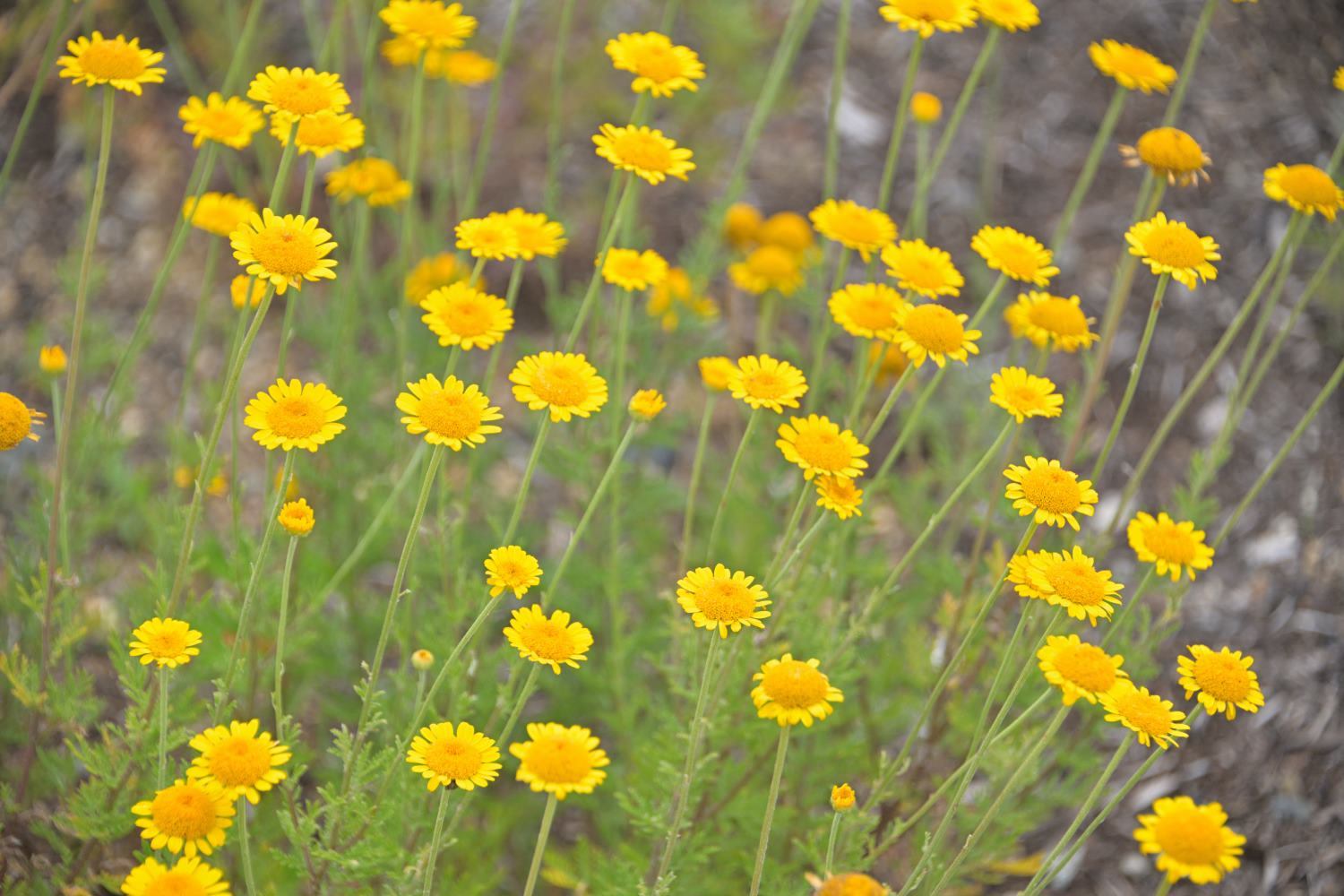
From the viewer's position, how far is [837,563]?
298 cm

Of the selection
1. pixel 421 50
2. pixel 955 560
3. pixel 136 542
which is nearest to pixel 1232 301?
pixel 955 560

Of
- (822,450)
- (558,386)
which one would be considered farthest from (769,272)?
(558,386)

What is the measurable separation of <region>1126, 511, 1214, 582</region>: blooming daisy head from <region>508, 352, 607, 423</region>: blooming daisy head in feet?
3.34

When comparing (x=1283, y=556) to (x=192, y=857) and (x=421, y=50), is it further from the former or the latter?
(x=192, y=857)

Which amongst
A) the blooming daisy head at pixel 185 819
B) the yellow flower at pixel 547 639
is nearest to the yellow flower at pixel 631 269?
the yellow flower at pixel 547 639

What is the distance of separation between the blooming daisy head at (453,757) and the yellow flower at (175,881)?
0.32 meters

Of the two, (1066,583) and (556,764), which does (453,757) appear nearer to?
(556,764)

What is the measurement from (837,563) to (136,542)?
7.80 ft

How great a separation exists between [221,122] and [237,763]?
136 centimetres

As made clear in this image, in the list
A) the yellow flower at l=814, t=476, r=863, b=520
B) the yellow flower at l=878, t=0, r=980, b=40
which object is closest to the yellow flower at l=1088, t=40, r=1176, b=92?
the yellow flower at l=878, t=0, r=980, b=40

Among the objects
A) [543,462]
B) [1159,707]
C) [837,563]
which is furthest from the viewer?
[543,462]

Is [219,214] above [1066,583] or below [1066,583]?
above

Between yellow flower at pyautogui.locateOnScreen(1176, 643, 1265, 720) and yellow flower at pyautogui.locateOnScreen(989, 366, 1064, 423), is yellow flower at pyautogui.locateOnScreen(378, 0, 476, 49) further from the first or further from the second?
yellow flower at pyautogui.locateOnScreen(1176, 643, 1265, 720)

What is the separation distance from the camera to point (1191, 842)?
184cm
